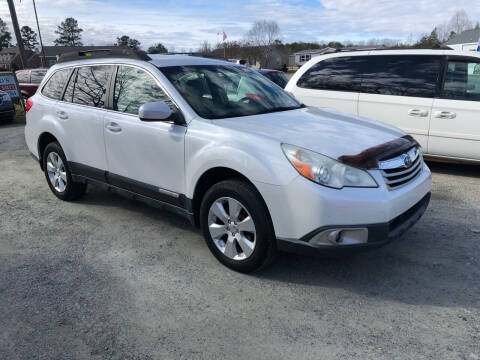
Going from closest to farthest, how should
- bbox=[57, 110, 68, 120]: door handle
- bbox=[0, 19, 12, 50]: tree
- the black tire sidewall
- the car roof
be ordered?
the car roof < bbox=[57, 110, 68, 120]: door handle < the black tire sidewall < bbox=[0, 19, 12, 50]: tree

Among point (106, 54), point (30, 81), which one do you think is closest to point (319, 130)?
point (106, 54)

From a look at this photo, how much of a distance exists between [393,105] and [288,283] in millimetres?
4037

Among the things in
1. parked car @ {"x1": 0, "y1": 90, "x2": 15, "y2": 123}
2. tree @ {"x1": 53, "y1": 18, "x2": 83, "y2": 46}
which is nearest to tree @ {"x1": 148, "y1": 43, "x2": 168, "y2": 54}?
parked car @ {"x1": 0, "y1": 90, "x2": 15, "y2": 123}

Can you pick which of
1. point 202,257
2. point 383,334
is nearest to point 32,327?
Result: point 202,257

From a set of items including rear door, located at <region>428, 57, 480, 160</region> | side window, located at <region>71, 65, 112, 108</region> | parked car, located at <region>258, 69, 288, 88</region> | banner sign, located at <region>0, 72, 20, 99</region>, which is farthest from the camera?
banner sign, located at <region>0, 72, 20, 99</region>

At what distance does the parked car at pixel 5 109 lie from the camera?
43.6 ft

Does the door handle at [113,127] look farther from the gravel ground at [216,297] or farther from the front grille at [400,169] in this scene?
the front grille at [400,169]

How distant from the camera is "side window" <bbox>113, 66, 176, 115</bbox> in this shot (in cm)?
391

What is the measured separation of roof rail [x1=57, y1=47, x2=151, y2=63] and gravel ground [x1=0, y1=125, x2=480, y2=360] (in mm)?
1819

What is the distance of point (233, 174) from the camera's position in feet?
11.0

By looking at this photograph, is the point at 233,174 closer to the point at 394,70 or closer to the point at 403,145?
the point at 403,145

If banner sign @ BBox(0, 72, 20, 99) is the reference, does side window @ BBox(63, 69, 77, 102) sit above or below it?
above

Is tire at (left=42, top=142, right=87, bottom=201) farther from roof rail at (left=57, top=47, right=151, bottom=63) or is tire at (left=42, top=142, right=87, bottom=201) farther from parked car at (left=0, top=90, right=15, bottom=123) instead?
parked car at (left=0, top=90, right=15, bottom=123)

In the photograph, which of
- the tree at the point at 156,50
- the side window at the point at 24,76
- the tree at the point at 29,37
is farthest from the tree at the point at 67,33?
the side window at the point at 24,76
